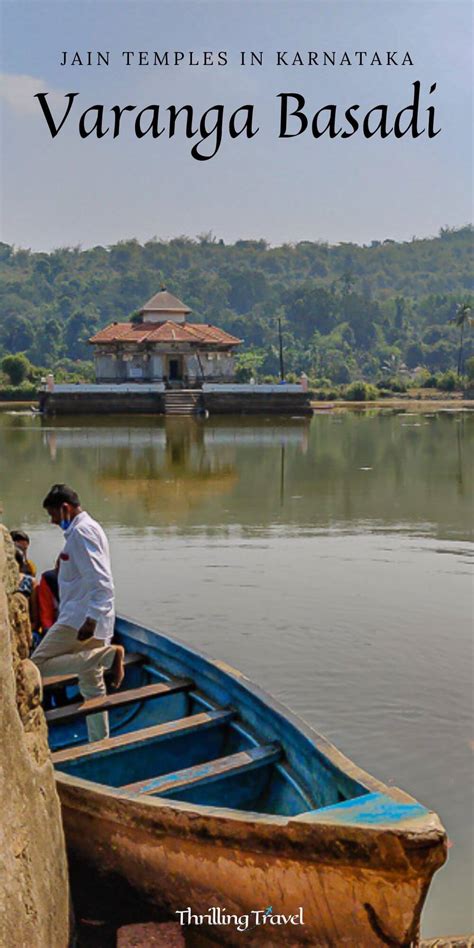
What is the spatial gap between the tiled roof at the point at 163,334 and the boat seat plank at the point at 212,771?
151 feet

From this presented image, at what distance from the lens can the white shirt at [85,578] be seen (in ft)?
16.4

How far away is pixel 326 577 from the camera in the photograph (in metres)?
10.8

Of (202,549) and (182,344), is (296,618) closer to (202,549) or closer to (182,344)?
(202,549)

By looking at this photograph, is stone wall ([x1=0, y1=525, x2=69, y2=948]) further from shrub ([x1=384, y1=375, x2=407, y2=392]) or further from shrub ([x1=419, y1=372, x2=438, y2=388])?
shrub ([x1=419, y1=372, x2=438, y2=388])

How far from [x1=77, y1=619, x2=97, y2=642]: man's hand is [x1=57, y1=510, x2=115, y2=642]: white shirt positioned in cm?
2

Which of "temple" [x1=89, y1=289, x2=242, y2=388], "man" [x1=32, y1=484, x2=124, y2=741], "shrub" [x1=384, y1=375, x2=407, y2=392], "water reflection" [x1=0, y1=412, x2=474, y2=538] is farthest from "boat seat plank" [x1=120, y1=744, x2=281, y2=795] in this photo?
"shrub" [x1=384, y1=375, x2=407, y2=392]

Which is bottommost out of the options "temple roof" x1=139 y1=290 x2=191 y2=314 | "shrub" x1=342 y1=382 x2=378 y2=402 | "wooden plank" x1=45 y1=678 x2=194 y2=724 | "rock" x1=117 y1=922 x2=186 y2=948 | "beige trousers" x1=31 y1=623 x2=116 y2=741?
"rock" x1=117 y1=922 x2=186 y2=948

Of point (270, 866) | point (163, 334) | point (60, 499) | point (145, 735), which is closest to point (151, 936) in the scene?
point (270, 866)

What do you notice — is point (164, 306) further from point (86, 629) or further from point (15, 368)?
point (86, 629)

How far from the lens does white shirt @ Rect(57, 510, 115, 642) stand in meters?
4.98

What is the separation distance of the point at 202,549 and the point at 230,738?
769 centimetres

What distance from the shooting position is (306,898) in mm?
3252

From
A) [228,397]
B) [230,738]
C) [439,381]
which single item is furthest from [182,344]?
[230,738]

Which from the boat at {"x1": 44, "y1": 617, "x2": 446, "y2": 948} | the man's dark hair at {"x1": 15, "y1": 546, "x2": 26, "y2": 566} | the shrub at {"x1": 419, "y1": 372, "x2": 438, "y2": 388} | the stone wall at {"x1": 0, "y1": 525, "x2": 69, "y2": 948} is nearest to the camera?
the stone wall at {"x1": 0, "y1": 525, "x2": 69, "y2": 948}
